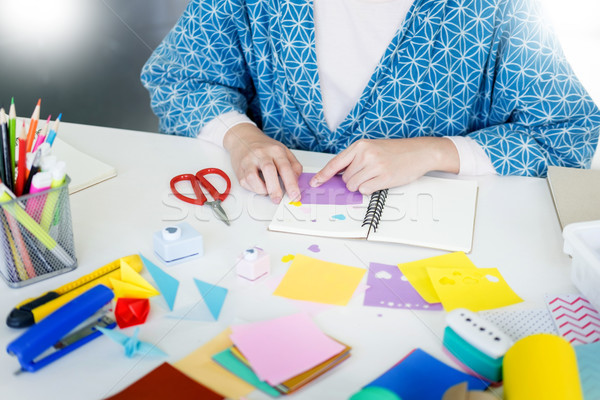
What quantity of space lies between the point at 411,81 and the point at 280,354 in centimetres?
64

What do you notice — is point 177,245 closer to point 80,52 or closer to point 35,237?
point 35,237

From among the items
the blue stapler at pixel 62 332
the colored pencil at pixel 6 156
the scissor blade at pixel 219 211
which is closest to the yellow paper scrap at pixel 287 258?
the scissor blade at pixel 219 211

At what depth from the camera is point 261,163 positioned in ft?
2.85

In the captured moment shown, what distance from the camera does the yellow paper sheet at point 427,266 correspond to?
2.11ft

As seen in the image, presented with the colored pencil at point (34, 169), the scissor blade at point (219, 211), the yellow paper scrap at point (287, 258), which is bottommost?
the yellow paper scrap at point (287, 258)

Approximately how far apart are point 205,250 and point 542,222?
1.55ft

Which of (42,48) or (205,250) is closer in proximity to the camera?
(205,250)

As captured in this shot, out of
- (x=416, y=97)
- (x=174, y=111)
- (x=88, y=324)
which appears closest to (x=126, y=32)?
(x=174, y=111)

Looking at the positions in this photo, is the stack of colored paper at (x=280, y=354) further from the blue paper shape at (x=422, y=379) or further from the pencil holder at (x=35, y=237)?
the pencil holder at (x=35, y=237)

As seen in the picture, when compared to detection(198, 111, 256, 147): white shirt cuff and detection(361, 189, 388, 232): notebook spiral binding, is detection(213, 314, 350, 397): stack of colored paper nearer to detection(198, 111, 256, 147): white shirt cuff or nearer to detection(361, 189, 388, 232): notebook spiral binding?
detection(361, 189, 388, 232): notebook spiral binding

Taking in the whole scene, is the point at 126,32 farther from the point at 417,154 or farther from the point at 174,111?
the point at 417,154

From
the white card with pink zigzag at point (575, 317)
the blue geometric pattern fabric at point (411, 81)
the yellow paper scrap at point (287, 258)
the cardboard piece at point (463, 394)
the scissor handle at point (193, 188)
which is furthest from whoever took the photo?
the blue geometric pattern fabric at point (411, 81)

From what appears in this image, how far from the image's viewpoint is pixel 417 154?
885 mm

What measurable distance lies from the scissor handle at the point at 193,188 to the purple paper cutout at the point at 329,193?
15 cm
